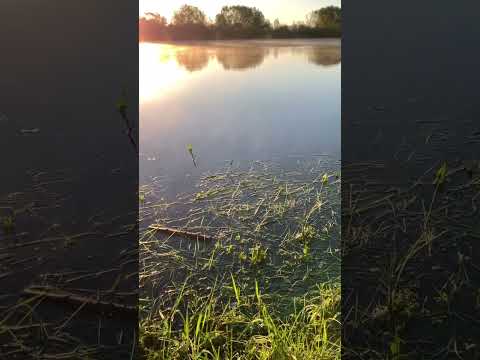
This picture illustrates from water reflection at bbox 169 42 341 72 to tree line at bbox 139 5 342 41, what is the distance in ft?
0.14

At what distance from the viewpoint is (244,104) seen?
5.67 ft

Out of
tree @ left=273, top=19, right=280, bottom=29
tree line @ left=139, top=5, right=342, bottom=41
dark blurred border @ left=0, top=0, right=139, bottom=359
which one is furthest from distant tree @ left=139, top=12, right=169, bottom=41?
tree @ left=273, top=19, right=280, bottom=29

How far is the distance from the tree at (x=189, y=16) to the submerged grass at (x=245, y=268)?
0.55m

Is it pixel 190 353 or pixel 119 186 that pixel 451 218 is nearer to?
pixel 190 353

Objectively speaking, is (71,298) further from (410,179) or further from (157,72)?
(410,179)

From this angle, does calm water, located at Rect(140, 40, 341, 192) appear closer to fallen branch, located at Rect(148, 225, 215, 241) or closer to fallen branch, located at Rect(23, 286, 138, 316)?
fallen branch, located at Rect(148, 225, 215, 241)

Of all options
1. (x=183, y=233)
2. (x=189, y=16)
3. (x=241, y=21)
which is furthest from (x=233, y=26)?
(x=183, y=233)

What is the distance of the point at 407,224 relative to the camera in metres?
1.59

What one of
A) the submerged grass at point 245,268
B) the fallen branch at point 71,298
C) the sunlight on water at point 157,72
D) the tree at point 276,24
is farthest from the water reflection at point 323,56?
the fallen branch at point 71,298

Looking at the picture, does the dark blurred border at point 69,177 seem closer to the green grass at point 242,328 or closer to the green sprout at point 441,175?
the green grass at point 242,328

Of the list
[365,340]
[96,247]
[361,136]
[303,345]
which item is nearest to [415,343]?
[365,340]

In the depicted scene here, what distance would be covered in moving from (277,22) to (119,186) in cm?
86

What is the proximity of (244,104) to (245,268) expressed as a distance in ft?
1.96

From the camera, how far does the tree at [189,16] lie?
1.65 m
